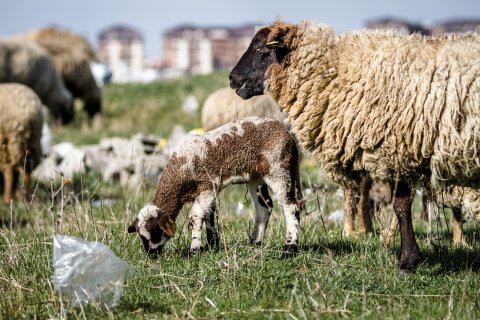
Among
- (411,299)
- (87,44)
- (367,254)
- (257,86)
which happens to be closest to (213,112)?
(257,86)

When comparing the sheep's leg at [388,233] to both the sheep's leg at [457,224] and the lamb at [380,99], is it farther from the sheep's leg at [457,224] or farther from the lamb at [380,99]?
the sheep's leg at [457,224]

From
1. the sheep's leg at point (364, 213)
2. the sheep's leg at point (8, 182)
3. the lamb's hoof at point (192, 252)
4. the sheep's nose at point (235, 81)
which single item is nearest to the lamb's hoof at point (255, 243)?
the lamb's hoof at point (192, 252)

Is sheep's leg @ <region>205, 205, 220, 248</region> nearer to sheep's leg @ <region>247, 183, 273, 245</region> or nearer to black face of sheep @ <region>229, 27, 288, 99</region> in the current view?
sheep's leg @ <region>247, 183, 273, 245</region>

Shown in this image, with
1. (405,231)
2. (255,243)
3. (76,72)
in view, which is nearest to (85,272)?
(255,243)

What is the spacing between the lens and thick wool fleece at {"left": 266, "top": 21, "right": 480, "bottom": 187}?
4.88m

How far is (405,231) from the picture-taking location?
5.16m

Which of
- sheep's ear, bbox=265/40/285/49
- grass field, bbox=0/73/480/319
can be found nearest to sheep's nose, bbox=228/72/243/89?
sheep's ear, bbox=265/40/285/49

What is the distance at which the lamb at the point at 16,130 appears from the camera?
941 centimetres

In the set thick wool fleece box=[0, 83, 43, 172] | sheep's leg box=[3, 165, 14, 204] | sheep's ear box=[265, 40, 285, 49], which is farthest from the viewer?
sheep's leg box=[3, 165, 14, 204]

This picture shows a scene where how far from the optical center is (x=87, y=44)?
3275 cm

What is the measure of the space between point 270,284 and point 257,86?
1645mm

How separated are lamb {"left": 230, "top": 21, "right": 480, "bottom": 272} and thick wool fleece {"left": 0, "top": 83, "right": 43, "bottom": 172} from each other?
4777 millimetres

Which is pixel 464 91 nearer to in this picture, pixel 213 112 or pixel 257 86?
pixel 257 86

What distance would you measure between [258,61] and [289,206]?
1.16 metres
